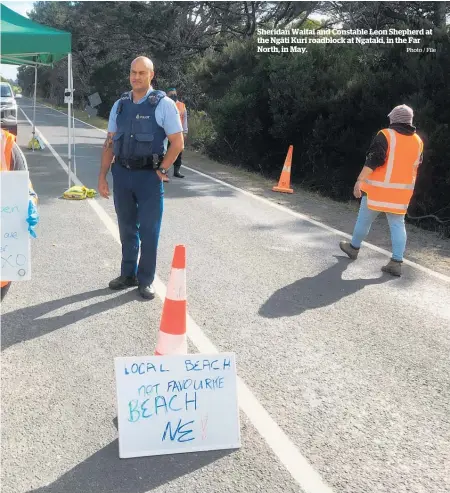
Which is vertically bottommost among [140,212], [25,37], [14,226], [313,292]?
[313,292]

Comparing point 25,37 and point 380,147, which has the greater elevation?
point 25,37

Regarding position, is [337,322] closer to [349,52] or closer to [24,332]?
[24,332]

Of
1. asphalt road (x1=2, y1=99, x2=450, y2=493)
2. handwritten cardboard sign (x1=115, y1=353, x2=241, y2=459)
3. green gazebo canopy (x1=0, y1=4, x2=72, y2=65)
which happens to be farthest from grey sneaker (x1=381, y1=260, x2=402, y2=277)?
green gazebo canopy (x1=0, y1=4, x2=72, y2=65)

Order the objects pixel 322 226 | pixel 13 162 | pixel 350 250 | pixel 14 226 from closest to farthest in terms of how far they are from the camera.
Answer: pixel 14 226, pixel 13 162, pixel 350 250, pixel 322 226

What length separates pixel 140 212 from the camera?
16.8 ft

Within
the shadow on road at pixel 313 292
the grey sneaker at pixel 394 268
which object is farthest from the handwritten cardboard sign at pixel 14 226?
the grey sneaker at pixel 394 268

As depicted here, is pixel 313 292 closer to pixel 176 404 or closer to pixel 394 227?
pixel 394 227

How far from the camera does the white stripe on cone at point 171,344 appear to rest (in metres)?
3.51

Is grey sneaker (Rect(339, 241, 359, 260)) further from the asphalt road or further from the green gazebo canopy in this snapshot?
the green gazebo canopy

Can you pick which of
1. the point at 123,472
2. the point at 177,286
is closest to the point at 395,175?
the point at 177,286

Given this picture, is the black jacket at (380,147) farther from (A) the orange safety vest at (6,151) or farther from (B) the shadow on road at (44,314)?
(A) the orange safety vest at (6,151)

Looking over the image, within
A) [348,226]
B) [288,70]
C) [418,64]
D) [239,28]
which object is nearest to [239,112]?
[288,70]

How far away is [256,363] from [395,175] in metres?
3.24

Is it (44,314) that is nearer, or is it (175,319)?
(175,319)
